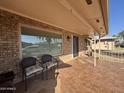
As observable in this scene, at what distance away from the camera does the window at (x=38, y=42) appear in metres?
4.61

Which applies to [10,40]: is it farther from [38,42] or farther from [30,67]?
[38,42]

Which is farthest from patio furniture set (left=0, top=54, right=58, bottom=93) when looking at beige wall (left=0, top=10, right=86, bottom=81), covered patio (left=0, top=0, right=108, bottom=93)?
beige wall (left=0, top=10, right=86, bottom=81)

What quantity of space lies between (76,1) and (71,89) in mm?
2376

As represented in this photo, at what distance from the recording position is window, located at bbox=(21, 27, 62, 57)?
461 cm

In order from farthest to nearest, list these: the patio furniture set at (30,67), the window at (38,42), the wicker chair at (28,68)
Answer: the window at (38,42) → the wicker chair at (28,68) → the patio furniture set at (30,67)

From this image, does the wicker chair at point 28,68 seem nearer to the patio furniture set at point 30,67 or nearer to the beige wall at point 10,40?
the patio furniture set at point 30,67

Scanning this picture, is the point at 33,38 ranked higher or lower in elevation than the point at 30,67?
higher

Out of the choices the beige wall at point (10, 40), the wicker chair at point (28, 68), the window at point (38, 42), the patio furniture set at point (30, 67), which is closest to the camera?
the patio furniture set at point (30, 67)

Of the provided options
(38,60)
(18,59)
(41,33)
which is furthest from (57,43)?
(18,59)

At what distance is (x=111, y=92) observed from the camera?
10.8 feet

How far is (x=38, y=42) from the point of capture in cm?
545

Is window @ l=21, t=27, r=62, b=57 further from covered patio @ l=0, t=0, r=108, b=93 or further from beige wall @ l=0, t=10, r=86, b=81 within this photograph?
beige wall @ l=0, t=10, r=86, b=81

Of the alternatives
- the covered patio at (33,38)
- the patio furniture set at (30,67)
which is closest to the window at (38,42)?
the covered patio at (33,38)

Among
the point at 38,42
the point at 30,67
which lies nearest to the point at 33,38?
the point at 38,42
